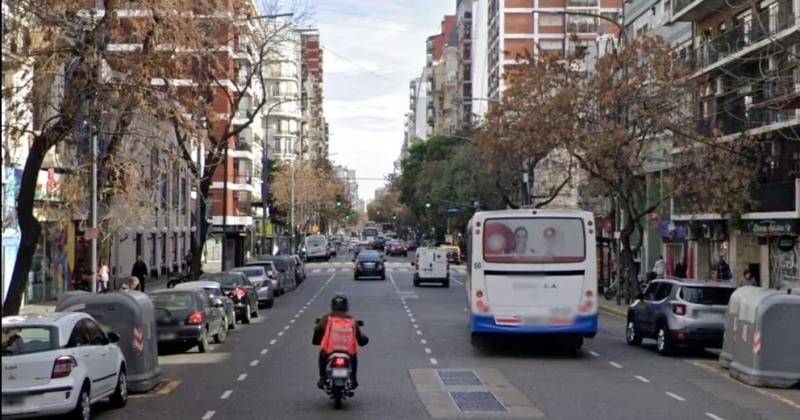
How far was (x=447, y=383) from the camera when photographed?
1744 centimetres

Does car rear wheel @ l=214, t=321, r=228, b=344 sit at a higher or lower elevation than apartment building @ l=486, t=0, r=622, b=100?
lower

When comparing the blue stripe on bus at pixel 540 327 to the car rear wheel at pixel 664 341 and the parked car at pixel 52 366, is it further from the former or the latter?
the parked car at pixel 52 366

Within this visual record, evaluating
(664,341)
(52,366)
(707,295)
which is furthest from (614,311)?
(52,366)

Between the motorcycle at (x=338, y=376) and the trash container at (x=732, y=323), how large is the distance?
7.79 meters

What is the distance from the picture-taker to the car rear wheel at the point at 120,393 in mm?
14875

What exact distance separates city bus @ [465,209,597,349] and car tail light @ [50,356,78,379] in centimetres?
1043

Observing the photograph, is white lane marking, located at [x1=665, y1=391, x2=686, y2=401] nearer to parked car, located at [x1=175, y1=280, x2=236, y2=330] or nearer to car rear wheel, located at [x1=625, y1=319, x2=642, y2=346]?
car rear wheel, located at [x1=625, y1=319, x2=642, y2=346]

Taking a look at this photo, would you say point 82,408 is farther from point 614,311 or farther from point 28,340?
point 614,311

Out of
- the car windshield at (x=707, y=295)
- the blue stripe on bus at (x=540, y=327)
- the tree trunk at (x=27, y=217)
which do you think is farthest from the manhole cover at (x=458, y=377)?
the tree trunk at (x=27, y=217)

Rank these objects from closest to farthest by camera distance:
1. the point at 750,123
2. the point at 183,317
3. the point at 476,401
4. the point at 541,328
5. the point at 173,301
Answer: the point at 476,401, the point at 541,328, the point at 183,317, the point at 173,301, the point at 750,123

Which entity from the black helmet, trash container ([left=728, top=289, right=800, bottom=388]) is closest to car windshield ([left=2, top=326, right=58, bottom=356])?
the black helmet

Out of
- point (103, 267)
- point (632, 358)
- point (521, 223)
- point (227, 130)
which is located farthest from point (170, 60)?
point (103, 267)

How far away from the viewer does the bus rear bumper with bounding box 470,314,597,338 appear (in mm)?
21328

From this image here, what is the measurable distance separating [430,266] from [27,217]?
37179 mm
